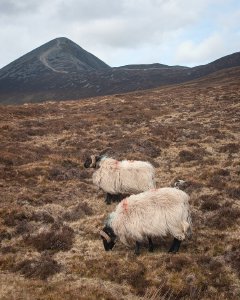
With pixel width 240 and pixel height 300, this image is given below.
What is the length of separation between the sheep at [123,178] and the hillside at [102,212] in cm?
88

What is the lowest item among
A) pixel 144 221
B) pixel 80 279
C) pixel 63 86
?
pixel 80 279

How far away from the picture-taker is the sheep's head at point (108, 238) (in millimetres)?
12922

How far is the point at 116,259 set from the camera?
12258 mm

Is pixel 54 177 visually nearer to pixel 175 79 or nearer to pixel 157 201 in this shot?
pixel 157 201

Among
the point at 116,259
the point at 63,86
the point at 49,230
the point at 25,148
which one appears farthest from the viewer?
the point at 63,86

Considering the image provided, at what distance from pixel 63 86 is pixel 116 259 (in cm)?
17325

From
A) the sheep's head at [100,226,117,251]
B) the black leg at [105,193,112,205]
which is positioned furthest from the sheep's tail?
the black leg at [105,193,112,205]

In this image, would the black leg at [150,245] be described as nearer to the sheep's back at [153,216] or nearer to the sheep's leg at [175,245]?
the sheep's back at [153,216]

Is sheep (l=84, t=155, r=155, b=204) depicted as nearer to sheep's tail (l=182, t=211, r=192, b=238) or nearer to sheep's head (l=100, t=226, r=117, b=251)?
sheep's head (l=100, t=226, r=117, b=251)

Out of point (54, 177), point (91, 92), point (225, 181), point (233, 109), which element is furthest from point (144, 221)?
point (91, 92)

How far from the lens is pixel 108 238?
12.9 metres

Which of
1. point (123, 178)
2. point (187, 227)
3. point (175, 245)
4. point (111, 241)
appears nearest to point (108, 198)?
point (123, 178)

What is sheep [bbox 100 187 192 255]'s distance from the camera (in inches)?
476

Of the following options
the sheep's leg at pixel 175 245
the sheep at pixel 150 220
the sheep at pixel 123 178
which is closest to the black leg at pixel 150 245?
the sheep at pixel 150 220
